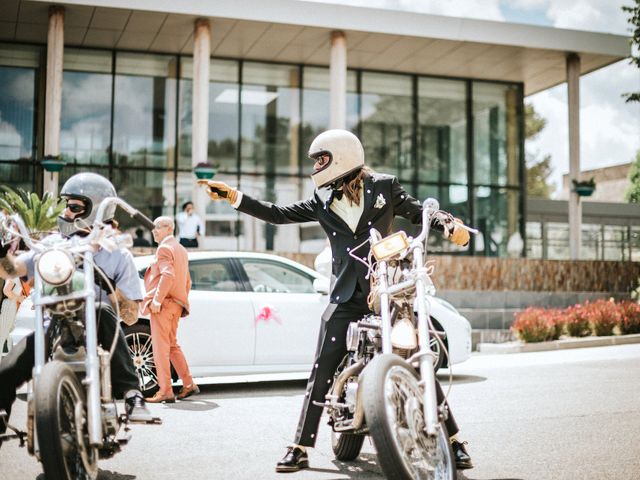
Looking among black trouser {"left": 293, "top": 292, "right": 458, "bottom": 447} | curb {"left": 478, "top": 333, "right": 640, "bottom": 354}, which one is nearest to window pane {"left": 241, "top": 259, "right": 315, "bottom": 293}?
black trouser {"left": 293, "top": 292, "right": 458, "bottom": 447}

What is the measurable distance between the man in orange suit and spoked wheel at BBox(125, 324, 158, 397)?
0.15 meters

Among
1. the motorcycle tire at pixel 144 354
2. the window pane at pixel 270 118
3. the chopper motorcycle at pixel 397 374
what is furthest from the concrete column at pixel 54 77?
the chopper motorcycle at pixel 397 374

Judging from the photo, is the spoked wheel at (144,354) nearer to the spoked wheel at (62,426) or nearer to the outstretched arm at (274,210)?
the outstretched arm at (274,210)

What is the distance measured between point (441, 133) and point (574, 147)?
4.17 metres

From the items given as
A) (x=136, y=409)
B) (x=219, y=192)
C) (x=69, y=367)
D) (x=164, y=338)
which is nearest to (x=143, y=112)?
(x=164, y=338)

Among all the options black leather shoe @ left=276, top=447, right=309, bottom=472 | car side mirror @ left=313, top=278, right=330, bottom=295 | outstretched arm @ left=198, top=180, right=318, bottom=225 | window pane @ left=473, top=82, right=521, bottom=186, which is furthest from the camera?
window pane @ left=473, top=82, right=521, bottom=186

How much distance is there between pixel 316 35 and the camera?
2250 centimetres

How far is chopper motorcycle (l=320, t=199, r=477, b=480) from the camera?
391 centimetres

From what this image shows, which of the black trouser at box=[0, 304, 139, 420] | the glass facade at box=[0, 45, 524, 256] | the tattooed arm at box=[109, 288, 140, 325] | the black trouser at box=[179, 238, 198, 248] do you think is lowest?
the black trouser at box=[0, 304, 139, 420]

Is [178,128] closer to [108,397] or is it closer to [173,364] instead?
[173,364]

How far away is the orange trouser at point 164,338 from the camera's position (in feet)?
27.3

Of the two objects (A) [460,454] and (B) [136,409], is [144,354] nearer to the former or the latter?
(B) [136,409]

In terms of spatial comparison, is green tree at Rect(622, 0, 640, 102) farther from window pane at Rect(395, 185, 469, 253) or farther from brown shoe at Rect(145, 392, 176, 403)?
brown shoe at Rect(145, 392, 176, 403)

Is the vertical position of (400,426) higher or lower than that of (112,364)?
lower
